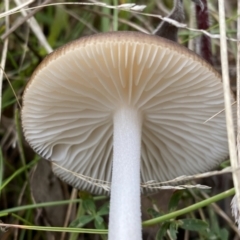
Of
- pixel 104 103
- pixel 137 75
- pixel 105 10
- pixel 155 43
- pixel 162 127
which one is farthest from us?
pixel 105 10

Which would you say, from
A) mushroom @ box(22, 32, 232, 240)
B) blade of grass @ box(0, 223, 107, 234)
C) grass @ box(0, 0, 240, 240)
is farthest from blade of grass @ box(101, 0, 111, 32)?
blade of grass @ box(0, 223, 107, 234)

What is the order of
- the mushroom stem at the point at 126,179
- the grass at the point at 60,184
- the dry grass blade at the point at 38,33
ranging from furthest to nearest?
the dry grass blade at the point at 38,33 < the grass at the point at 60,184 < the mushroom stem at the point at 126,179

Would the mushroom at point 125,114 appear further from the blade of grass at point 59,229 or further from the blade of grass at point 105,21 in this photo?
the blade of grass at point 105,21

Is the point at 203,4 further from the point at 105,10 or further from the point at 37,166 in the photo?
the point at 37,166

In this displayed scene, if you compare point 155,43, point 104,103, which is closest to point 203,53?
point 104,103

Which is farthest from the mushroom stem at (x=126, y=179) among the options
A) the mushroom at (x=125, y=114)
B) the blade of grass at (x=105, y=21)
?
the blade of grass at (x=105, y=21)

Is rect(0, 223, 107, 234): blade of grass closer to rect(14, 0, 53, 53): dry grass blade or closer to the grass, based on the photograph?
the grass

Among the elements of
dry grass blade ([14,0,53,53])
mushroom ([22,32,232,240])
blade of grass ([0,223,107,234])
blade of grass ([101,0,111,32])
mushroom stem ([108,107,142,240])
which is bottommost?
blade of grass ([0,223,107,234])

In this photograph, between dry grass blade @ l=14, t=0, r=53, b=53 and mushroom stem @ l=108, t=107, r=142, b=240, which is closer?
mushroom stem @ l=108, t=107, r=142, b=240
